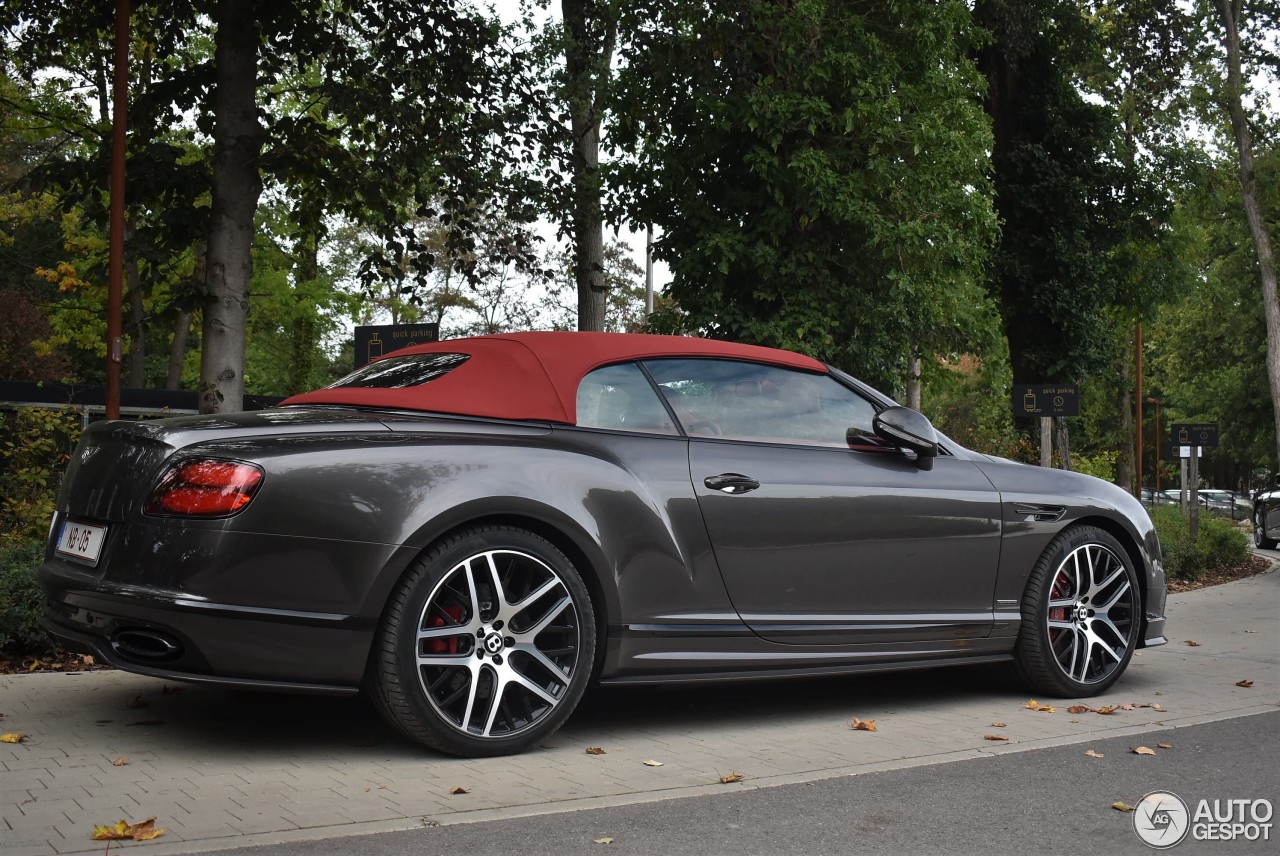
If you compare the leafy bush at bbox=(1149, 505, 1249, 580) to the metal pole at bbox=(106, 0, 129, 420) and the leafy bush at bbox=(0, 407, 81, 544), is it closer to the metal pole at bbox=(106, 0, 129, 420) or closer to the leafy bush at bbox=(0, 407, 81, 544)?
the metal pole at bbox=(106, 0, 129, 420)

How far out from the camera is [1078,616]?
6414mm

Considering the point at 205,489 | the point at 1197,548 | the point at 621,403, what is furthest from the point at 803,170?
the point at 205,489

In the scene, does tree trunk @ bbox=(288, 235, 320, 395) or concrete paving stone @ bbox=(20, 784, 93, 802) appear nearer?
concrete paving stone @ bbox=(20, 784, 93, 802)

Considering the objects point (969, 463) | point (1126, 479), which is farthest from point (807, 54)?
point (1126, 479)

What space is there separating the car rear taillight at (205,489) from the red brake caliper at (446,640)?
776 millimetres

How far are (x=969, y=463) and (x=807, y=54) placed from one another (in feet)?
34.8

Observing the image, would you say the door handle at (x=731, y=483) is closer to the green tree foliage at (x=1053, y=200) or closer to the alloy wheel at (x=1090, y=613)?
the alloy wheel at (x=1090, y=613)

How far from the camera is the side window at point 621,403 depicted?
5266mm

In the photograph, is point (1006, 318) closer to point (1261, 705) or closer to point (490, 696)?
point (1261, 705)

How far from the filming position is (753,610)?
5309mm

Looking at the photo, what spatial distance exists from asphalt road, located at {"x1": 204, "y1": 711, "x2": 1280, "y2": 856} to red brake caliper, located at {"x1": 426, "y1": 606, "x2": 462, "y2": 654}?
853 mm

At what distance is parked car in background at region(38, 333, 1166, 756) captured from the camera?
173 inches

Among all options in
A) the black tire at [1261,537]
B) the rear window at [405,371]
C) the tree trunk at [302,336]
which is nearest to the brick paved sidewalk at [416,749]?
the rear window at [405,371]

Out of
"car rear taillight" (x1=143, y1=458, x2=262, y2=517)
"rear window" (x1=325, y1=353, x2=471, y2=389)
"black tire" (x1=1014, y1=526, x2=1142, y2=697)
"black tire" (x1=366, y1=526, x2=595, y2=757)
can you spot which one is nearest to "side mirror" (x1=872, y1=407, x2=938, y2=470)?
"black tire" (x1=1014, y1=526, x2=1142, y2=697)
